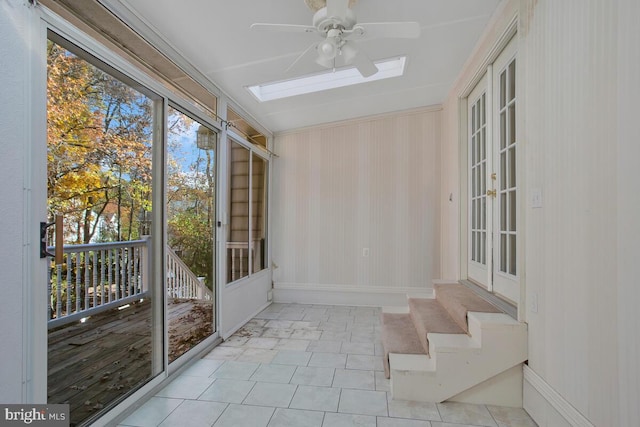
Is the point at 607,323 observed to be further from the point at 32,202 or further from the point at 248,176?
the point at 248,176

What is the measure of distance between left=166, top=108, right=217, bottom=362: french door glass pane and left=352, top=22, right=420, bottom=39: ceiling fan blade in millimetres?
1551

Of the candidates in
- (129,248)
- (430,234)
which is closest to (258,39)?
(129,248)

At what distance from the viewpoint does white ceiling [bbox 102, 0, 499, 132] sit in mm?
2025

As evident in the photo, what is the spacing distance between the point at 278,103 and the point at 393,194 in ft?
6.50

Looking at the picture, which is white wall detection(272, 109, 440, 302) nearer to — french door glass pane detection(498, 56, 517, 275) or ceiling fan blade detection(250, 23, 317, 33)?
french door glass pane detection(498, 56, 517, 275)

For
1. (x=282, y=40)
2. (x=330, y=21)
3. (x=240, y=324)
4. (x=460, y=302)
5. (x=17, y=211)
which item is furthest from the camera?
(x=240, y=324)

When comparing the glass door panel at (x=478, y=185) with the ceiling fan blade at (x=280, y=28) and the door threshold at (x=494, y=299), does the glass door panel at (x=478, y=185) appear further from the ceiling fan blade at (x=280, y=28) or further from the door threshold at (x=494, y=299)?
the ceiling fan blade at (x=280, y=28)

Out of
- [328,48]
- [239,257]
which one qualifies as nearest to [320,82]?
[328,48]

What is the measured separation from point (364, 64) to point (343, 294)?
10.6 feet

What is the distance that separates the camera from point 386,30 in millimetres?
1827

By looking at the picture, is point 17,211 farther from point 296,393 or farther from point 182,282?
point 296,393

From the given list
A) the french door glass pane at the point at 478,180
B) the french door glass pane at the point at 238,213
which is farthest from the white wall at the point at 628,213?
the french door glass pane at the point at 238,213

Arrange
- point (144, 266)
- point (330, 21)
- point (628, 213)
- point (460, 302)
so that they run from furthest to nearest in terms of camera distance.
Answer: point (144, 266), point (460, 302), point (330, 21), point (628, 213)

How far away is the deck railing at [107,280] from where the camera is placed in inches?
97.0
